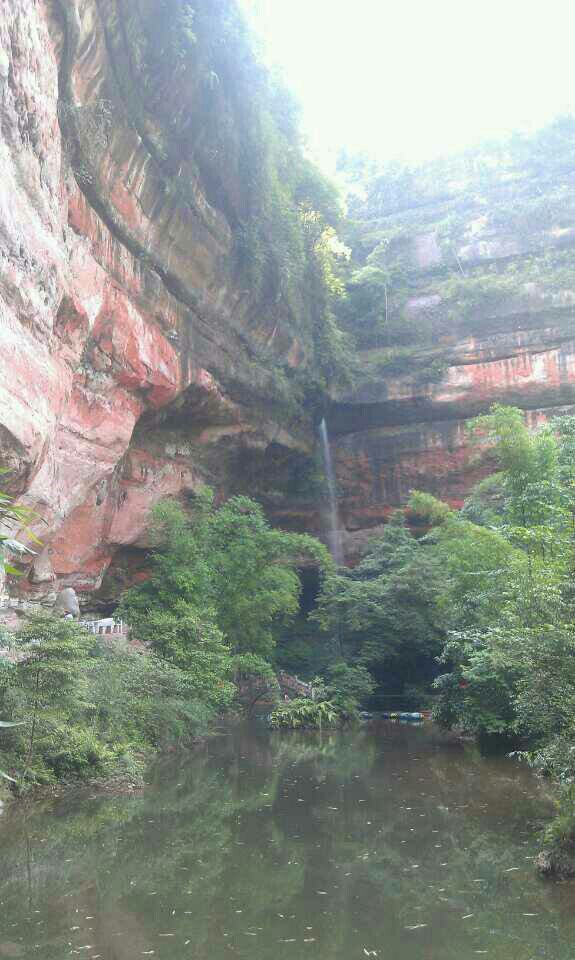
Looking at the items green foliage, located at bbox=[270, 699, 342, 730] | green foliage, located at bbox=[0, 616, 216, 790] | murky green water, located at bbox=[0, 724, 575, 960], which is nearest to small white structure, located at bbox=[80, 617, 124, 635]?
green foliage, located at bbox=[0, 616, 216, 790]

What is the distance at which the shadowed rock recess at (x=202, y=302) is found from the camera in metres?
9.70

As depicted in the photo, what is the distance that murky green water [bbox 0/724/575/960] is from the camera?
12.6 feet

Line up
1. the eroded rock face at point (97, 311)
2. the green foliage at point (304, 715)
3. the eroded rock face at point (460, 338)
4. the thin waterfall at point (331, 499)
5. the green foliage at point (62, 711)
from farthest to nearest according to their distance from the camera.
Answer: the thin waterfall at point (331, 499) < the eroded rock face at point (460, 338) < the green foliage at point (304, 715) < the eroded rock face at point (97, 311) < the green foliage at point (62, 711)

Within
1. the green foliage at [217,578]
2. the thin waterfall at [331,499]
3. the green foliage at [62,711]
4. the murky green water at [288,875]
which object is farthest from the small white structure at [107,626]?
the thin waterfall at [331,499]

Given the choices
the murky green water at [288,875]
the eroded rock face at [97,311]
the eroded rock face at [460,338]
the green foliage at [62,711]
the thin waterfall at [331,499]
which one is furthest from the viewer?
the thin waterfall at [331,499]

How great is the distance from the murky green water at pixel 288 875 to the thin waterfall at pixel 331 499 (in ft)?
57.8

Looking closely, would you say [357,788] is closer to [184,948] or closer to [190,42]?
[184,948]

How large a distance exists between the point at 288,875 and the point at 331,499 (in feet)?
72.1

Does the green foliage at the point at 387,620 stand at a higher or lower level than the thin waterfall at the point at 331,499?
lower

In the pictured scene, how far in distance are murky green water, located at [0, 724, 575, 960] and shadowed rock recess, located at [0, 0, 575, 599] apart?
4.75m

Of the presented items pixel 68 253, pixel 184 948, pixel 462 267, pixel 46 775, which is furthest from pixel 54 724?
pixel 462 267

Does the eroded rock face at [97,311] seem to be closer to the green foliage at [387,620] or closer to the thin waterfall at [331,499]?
the thin waterfall at [331,499]

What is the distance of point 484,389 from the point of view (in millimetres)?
25000

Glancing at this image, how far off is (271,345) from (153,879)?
1811cm
